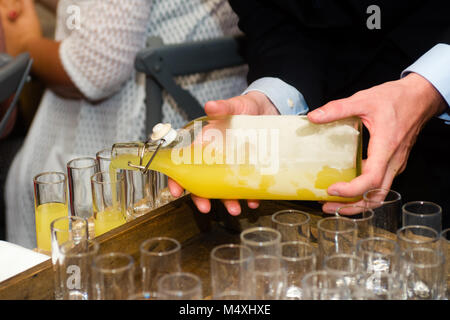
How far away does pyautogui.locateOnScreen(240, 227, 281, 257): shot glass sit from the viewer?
0.76 metres

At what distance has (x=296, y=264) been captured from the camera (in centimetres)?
79

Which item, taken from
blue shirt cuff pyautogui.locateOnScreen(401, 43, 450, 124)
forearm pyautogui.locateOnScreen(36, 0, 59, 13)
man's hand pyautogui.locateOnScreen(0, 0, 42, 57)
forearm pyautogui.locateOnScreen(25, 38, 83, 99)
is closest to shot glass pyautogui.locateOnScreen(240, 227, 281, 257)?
blue shirt cuff pyautogui.locateOnScreen(401, 43, 450, 124)

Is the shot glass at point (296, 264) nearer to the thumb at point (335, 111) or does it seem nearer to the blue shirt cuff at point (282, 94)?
the thumb at point (335, 111)

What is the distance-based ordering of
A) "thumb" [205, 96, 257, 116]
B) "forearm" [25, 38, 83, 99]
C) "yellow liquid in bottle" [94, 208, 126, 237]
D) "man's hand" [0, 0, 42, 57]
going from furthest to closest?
1. "man's hand" [0, 0, 42, 57]
2. "forearm" [25, 38, 83, 99]
3. "yellow liquid in bottle" [94, 208, 126, 237]
4. "thumb" [205, 96, 257, 116]

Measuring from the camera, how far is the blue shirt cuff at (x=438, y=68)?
1090mm

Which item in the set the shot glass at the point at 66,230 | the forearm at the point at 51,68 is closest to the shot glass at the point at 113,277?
the shot glass at the point at 66,230

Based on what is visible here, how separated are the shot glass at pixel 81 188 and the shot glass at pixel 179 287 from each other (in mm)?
484

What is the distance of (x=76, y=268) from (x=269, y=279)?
271mm

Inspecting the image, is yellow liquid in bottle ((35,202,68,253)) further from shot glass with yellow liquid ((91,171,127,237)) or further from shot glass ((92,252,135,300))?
shot glass ((92,252,135,300))

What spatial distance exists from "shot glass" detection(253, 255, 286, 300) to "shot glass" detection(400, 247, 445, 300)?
0.16m

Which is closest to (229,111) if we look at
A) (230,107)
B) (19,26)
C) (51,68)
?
(230,107)

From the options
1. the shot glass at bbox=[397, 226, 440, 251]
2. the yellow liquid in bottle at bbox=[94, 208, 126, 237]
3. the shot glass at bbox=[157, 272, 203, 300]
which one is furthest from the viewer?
the yellow liquid in bottle at bbox=[94, 208, 126, 237]

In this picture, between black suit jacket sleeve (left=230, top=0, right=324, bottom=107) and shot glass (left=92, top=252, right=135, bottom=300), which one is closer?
shot glass (left=92, top=252, right=135, bottom=300)
